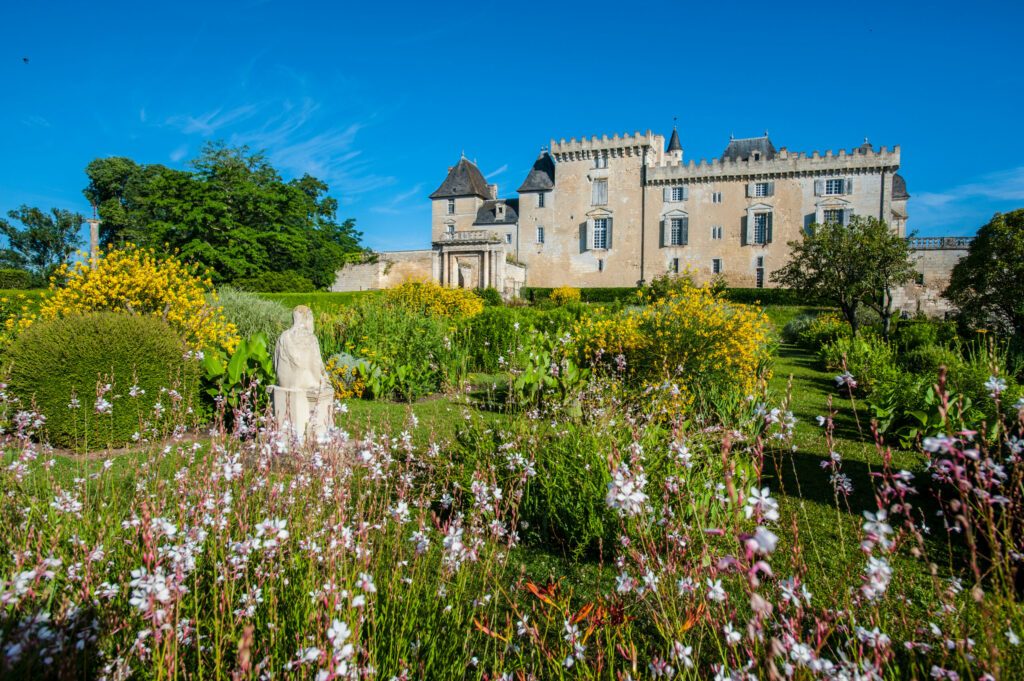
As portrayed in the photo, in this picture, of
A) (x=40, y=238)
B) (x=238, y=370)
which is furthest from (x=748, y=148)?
(x=40, y=238)

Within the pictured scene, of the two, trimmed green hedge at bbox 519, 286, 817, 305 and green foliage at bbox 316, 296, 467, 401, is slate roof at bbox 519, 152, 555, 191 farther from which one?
green foliage at bbox 316, 296, 467, 401

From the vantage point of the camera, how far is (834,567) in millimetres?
3500

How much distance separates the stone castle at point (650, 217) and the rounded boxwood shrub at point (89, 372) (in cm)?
3261

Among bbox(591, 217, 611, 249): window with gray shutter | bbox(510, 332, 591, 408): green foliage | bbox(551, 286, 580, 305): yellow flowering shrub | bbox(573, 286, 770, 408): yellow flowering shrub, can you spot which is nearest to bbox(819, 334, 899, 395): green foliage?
bbox(573, 286, 770, 408): yellow flowering shrub

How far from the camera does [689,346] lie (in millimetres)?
7152

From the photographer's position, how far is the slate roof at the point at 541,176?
42531 mm

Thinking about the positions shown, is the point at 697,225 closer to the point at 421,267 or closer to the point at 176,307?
the point at 421,267

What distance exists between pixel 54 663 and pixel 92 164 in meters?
55.0

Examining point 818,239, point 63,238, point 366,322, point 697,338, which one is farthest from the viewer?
point 63,238

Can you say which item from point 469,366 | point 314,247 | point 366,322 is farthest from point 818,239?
point 314,247

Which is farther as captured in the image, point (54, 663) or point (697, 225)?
point (697, 225)

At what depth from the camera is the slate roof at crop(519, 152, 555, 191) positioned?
42531 millimetres

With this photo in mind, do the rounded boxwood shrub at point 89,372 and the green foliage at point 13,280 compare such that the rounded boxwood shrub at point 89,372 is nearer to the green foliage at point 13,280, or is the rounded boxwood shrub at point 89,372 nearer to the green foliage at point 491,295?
the green foliage at point 491,295

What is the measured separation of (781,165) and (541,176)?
646 inches
